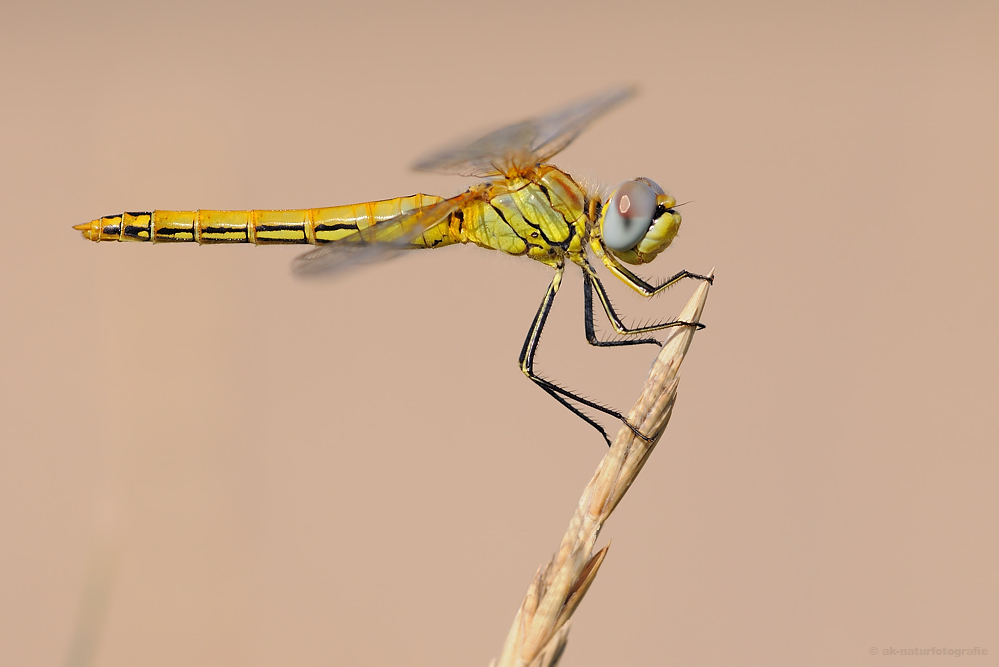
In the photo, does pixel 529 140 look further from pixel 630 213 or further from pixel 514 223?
pixel 630 213

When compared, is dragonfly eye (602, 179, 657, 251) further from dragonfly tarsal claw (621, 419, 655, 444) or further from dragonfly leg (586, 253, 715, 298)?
dragonfly tarsal claw (621, 419, 655, 444)

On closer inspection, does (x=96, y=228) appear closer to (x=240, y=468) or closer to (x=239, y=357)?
(x=239, y=357)

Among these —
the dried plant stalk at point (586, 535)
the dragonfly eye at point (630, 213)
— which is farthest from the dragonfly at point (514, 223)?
the dried plant stalk at point (586, 535)

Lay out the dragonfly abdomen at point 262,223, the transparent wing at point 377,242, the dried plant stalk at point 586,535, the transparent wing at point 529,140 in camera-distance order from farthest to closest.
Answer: the dragonfly abdomen at point 262,223, the transparent wing at point 529,140, the transparent wing at point 377,242, the dried plant stalk at point 586,535

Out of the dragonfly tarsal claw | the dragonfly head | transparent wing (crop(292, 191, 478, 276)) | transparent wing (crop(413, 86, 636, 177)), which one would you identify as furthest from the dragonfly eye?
the dragonfly tarsal claw

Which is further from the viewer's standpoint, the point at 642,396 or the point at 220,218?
the point at 220,218

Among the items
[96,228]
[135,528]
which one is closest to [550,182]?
[96,228]

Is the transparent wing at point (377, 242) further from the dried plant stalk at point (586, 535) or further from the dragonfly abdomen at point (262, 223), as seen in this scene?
the dried plant stalk at point (586, 535)

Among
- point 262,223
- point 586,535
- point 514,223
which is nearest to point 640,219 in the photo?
point 514,223
